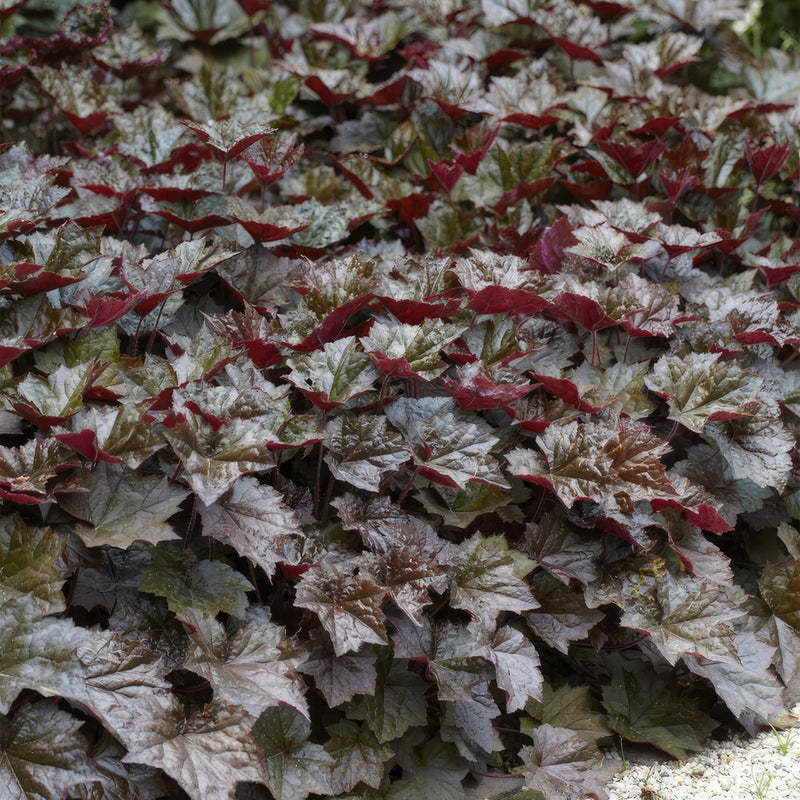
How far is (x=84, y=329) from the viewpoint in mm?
2158

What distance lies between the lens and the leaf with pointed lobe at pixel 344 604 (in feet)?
5.66

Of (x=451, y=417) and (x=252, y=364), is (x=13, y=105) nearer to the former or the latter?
(x=252, y=364)

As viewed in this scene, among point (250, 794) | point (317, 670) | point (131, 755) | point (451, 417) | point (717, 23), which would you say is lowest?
point (250, 794)

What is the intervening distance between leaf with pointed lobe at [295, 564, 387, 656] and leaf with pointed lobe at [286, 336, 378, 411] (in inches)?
15.5

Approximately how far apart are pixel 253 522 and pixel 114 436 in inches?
14.2

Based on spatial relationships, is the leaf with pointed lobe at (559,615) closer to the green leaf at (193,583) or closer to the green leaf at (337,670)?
the green leaf at (337,670)

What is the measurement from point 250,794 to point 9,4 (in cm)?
288

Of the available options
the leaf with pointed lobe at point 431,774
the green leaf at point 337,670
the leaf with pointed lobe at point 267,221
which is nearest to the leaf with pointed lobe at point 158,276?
the leaf with pointed lobe at point 267,221

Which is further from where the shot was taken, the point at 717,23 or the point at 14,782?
the point at 717,23

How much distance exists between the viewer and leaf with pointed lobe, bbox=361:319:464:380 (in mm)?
2031

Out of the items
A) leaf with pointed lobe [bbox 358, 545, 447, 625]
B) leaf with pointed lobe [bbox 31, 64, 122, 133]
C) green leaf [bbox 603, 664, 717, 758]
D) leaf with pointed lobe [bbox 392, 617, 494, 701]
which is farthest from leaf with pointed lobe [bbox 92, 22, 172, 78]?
green leaf [bbox 603, 664, 717, 758]

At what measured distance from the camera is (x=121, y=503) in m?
1.82

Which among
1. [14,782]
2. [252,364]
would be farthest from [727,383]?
[14,782]

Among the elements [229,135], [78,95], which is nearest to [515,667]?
[229,135]
